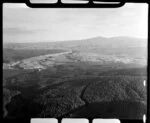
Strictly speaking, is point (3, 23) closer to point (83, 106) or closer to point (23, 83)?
point (23, 83)

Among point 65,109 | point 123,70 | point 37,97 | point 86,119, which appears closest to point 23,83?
point 37,97

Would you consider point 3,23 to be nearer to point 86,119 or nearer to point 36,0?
point 36,0

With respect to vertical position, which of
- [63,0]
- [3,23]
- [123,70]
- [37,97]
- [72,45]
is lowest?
[37,97]

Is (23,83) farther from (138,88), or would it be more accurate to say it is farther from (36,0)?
(138,88)

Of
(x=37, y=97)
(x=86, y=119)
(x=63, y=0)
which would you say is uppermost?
(x=63, y=0)

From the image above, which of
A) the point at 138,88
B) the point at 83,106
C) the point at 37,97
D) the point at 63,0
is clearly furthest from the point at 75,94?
the point at 63,0

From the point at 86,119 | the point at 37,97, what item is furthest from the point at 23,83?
the point at 86,119

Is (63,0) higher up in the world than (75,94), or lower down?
higher up

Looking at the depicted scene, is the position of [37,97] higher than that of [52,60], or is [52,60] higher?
[52,60]
